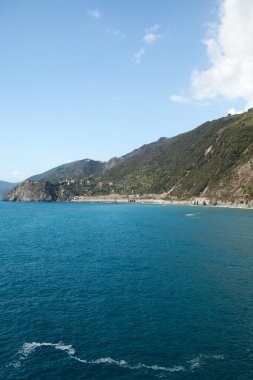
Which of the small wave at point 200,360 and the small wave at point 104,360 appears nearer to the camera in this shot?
the small wave at point 104,360

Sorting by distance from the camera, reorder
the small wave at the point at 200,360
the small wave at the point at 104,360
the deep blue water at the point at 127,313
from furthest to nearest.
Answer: the deep blue water at the point at 127,313, the small wave at the point at 200,360, the small wave at the point at 104,360

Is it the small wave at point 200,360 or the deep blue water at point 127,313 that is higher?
the deep blue water at point 127,313

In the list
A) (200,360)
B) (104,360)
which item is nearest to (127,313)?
(104,360)

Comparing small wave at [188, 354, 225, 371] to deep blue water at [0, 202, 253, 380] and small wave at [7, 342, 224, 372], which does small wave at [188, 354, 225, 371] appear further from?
deep blue water at [0, 202, 253, 380]

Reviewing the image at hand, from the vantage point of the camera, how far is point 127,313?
217 ft

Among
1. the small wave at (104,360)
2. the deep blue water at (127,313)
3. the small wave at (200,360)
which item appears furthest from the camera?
the deep blue water at (127,313)

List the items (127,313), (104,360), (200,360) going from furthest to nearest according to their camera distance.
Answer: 1. (127,313)
2. (200,360)
3. (104,360)

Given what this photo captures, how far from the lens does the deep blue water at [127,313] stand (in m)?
50.0

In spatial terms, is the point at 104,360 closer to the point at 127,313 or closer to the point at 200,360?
the point at 200,360

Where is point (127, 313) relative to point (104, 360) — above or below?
above

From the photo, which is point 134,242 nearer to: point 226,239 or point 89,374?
point 226,239

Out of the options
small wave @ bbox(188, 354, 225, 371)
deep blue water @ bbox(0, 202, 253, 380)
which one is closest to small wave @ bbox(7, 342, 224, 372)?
small wave @ bbox(188, 354, 225, 371)

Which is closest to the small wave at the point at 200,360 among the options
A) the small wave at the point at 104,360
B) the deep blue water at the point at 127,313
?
the small wave at the point at 104,360

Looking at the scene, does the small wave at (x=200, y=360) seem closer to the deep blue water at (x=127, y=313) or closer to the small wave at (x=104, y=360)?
the small wave at (x=104, y=360)
